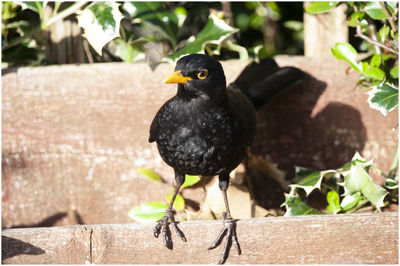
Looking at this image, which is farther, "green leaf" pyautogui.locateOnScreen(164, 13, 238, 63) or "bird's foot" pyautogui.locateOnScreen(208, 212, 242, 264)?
"green leaf" pyautogui.locateOnScreen(164, 13, 238, 63)

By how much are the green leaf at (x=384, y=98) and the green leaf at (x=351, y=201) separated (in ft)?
1.66

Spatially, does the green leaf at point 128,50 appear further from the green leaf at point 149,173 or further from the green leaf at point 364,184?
the green leaf at point 364,184

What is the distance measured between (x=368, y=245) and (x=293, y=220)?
15.7 inches

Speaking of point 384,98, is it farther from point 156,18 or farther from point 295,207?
point 156,18

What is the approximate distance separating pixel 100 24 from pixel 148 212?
1.22 meters

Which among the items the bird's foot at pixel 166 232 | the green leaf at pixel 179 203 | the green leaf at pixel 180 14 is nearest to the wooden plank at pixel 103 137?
the green leaf at pixel 179 203

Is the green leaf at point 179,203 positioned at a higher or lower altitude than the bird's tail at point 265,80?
lower

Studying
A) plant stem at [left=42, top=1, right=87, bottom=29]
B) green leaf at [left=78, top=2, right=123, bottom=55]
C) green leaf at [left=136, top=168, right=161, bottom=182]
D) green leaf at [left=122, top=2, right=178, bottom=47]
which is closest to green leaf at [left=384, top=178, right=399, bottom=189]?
green leaf at [left=136, top=168, right=161, bottom=182]

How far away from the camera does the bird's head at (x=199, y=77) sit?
104 inches

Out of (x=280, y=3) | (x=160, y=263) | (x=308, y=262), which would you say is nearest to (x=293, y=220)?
(x=308, y=262)

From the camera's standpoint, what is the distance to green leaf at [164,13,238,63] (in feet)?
11.5

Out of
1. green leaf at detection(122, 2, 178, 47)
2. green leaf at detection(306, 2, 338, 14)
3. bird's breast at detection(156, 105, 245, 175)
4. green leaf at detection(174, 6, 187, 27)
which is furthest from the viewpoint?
green leaf at detection(174, 6, 187, 27)

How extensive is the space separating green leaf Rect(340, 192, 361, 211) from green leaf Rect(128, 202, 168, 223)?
1096mm

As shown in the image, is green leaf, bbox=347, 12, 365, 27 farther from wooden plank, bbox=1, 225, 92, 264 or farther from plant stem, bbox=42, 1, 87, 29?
wooden plank, bbox=1, 225, 92, 264
